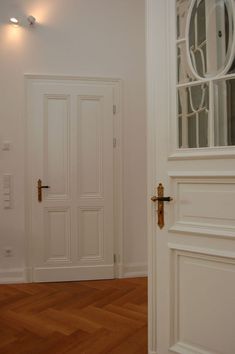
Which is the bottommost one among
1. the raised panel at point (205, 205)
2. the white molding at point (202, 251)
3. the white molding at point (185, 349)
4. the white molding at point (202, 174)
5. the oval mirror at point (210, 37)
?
the white molding at point (185, 349)

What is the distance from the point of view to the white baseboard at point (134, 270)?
11.1 feet

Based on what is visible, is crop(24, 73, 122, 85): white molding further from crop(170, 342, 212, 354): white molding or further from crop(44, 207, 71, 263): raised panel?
crop(170, 342, 212, 354): white molding

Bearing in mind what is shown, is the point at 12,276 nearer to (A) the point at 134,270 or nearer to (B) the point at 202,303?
(A) the point at 134,270

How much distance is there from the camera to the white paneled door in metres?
3.27

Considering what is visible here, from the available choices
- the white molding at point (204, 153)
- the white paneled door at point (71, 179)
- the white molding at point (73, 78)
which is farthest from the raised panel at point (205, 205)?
the white molding at point (73, 78)

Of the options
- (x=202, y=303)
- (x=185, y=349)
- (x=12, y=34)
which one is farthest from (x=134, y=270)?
(x=12, y=34)

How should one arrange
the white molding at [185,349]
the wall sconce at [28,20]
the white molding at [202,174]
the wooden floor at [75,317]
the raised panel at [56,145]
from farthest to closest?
1. the raised panel at [56,145]
2. the wall sconce at [28,20]
3. the wooden floor at [75,317]
4. the white molding at [185,349]
5. the white molding at [202,174]

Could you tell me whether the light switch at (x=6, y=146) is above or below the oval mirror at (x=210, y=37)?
below

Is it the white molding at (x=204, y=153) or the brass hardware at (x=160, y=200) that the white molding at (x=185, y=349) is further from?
the white molding at (x=204, y=153)

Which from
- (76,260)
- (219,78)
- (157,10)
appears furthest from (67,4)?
(76,260)

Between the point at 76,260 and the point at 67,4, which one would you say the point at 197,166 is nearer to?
the point at 76,260

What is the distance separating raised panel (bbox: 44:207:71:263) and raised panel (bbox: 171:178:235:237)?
1934mm

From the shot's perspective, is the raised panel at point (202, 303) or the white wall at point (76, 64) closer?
the raised panel at point (202, 303)

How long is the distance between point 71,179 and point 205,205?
2049 millimetres
